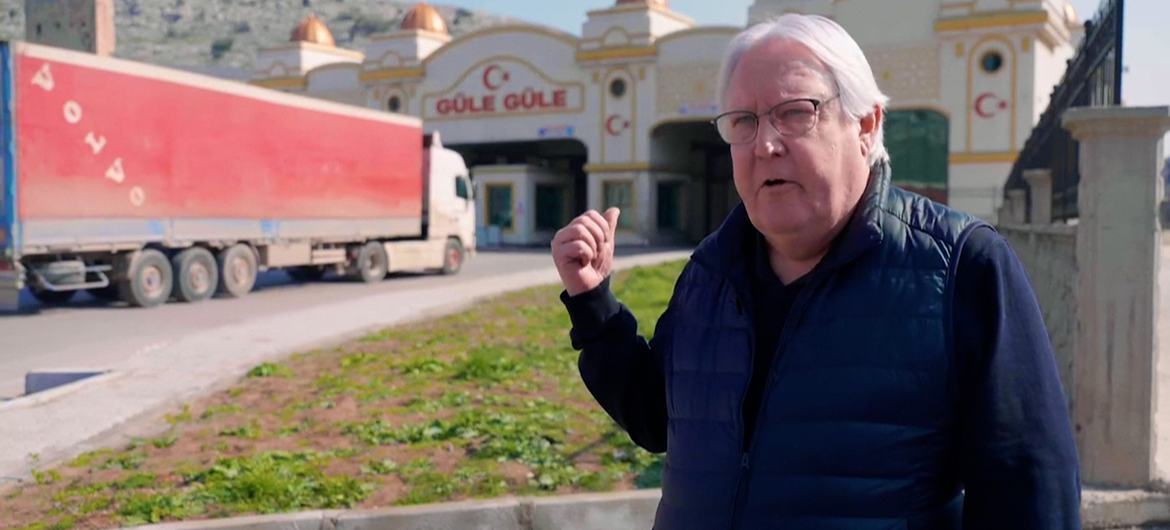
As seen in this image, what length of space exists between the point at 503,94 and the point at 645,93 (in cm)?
653

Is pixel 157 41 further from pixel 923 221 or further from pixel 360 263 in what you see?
pixel 923 221

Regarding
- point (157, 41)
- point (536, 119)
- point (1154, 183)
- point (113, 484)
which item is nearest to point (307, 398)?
point (113, 484)

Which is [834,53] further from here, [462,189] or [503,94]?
[503,94]

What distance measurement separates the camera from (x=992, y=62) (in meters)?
34.8

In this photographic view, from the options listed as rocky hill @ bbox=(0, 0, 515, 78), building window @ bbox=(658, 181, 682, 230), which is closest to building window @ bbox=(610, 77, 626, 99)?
building window @ bbox=(658, 181, 682, 230)

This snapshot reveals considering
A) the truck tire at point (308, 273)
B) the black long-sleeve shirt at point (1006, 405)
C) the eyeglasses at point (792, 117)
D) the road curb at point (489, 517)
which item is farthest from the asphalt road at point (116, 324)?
the black long-sleeve shirt at point (1006, 405)

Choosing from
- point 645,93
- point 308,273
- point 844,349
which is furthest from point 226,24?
point 844,349

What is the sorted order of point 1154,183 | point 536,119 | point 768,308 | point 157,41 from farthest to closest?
point 157,41
point 536,119
point 1154,183
point 768,308

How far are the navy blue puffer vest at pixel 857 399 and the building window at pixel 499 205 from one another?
4406 centimetres

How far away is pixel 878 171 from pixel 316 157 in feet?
63.3

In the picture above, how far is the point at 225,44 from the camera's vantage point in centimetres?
11869

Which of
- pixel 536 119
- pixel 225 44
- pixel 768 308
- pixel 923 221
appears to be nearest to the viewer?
pixel 923 221

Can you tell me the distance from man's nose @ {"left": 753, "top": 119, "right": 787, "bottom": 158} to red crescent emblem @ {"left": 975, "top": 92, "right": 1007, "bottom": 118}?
35.4 meters

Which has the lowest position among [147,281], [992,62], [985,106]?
[147,281]
